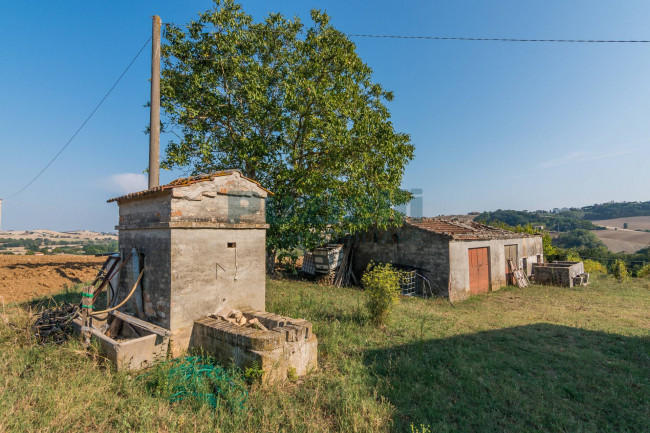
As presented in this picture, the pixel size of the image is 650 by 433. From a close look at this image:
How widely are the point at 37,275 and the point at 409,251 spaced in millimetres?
15471

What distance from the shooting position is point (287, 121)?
1078 centimetres

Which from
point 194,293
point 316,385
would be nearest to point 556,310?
point 316,385

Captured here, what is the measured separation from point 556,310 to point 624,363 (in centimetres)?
522

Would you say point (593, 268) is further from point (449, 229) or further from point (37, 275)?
point (37, 275)

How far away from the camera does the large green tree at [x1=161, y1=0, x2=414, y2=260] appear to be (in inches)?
423

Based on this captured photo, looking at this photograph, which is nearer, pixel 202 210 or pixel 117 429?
pixel 117 429

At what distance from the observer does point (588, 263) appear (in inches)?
888

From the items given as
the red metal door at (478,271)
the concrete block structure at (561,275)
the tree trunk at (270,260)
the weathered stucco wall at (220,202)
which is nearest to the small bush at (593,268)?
the concrete block structure at (561,275)

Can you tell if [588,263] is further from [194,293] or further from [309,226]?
[194,293]

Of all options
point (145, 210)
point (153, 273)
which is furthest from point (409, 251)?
point (145, 210)

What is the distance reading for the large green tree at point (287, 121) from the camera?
10742mm

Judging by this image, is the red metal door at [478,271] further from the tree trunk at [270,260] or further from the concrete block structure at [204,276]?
the concrete block structure at [204,276]

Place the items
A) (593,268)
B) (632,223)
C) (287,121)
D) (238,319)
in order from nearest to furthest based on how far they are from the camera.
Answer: (238,319), (287,121), (593,268), (632,223)

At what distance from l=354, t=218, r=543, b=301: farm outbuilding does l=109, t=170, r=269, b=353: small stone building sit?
8.27 m
